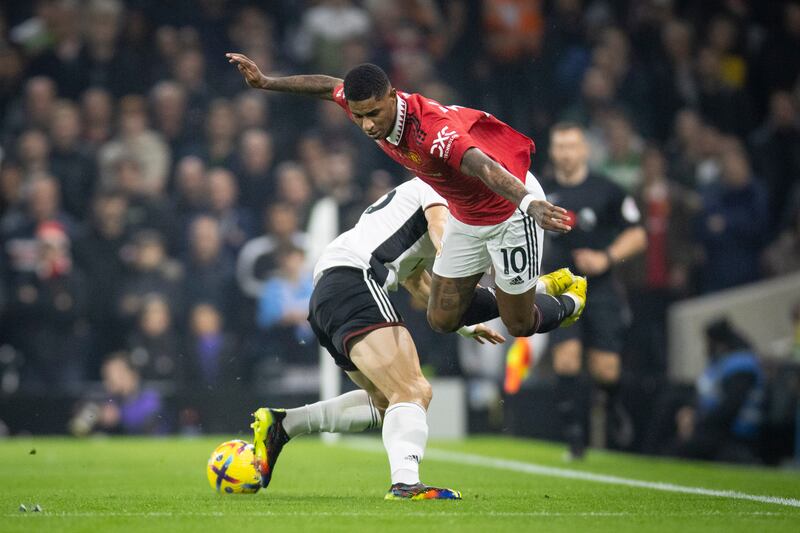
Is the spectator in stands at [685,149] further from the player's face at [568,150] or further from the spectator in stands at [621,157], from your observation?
the player's face at [568,150]

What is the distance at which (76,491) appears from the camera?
7.28 metres

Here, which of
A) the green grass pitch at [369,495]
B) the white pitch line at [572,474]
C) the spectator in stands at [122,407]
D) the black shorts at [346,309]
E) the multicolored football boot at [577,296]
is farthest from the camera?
the spectator in stands at [122,407]

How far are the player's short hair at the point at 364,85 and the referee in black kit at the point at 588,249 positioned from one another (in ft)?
14.0

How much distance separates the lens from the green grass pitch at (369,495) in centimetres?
547

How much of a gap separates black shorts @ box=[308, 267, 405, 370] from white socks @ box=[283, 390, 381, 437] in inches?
11.3

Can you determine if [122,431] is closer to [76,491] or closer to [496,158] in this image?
[76,491]

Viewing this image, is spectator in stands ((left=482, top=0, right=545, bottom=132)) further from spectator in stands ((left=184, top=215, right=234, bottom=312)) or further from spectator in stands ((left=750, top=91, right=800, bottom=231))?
spectator in stands ((left=184, top=215, right=234, bottom=312))

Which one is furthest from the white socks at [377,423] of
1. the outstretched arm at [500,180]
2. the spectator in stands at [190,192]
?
the spectator in stands at [190,192]

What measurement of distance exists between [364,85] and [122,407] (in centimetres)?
814

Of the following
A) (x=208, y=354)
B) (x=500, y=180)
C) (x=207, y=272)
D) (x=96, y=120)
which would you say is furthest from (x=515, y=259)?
(x=96, y=120)

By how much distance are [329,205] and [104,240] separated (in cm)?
240

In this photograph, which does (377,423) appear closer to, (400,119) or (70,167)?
(400,119)

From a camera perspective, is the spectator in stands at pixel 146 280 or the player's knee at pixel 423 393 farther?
the spectator in stands at pixel 146 280

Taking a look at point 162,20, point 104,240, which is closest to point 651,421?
point 104,240
